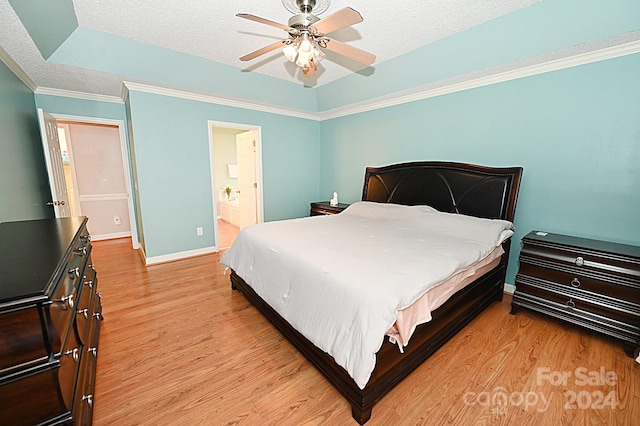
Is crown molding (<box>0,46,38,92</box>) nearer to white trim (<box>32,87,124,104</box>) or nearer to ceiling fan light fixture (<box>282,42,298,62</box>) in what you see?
white trim (<box>32,87,124,104</box>)

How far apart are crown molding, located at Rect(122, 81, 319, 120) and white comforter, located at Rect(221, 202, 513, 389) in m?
2.38

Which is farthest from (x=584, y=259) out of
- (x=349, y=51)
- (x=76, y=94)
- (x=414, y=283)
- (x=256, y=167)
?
(x=76, y=94)

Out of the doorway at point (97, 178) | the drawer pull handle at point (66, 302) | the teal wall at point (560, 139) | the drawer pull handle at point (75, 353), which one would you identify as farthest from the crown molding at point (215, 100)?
the drawer pull handle at point (75, 353)

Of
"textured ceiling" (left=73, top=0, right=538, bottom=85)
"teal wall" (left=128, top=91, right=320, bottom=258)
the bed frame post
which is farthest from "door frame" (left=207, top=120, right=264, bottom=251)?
the bed frame post

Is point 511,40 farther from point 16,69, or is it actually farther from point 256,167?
point 16,69

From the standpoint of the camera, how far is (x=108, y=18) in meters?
2.36

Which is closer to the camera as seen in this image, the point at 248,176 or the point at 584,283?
the point at 584,283

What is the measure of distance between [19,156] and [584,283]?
538 cm

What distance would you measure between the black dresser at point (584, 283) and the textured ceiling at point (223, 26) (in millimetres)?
2057

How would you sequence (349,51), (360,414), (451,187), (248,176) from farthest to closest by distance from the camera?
(248,176), (451,187), (349,51), (360,414)

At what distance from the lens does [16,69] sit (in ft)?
8.77

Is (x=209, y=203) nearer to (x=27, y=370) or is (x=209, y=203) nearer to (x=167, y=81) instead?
(x=167, y=81)

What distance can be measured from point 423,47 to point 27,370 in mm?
3753

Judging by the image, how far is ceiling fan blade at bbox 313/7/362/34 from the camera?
148 centimetres
